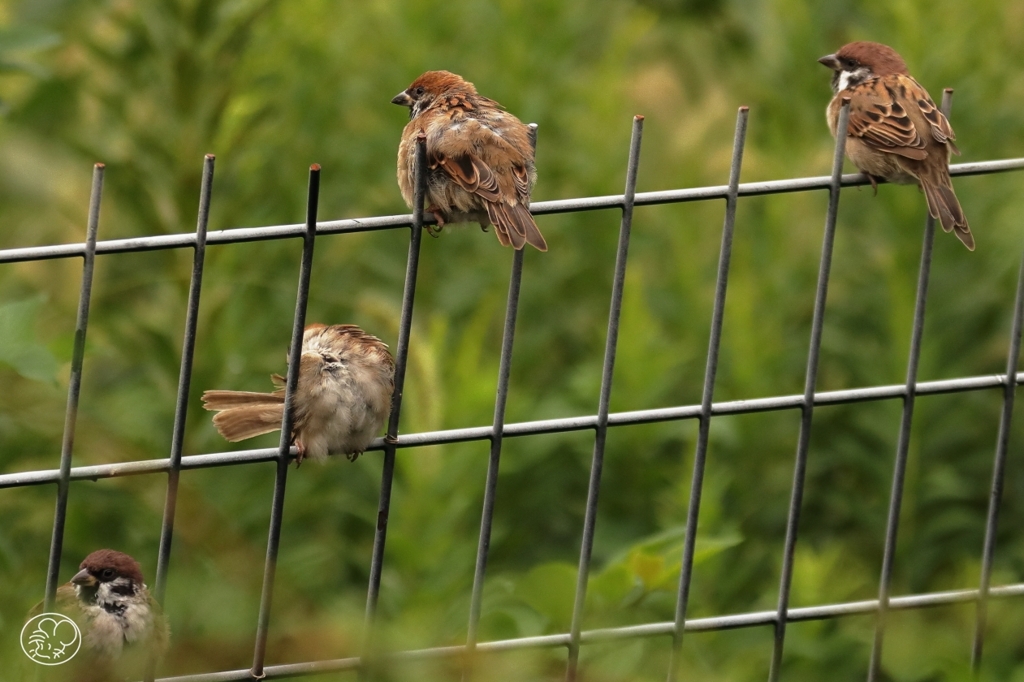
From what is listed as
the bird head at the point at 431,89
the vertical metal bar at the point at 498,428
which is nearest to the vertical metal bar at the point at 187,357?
the vertical metal bar at the point at 498,428

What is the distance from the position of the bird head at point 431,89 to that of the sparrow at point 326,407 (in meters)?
1.20

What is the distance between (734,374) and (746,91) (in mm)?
2230

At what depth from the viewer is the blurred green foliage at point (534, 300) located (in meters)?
3.88

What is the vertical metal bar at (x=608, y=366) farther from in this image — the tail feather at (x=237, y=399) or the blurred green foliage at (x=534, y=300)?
the tail feather at (x=237, y=399)

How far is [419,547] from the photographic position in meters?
3.74

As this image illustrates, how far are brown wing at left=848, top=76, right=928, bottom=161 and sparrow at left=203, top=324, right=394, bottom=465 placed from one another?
6.13 feet

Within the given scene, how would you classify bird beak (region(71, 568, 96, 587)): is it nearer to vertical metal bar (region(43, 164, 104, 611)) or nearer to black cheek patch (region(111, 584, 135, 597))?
black cheek patch (region(111, 584, 135, 597))

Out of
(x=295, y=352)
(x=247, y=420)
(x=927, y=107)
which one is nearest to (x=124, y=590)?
(x=247, y=420)

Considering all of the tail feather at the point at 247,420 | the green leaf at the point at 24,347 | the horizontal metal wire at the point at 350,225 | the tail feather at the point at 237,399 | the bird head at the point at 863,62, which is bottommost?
the tail feather at the point at 247,420

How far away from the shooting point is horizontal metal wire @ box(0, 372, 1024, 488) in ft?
7.77

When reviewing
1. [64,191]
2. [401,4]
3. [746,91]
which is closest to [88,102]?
[64,191]

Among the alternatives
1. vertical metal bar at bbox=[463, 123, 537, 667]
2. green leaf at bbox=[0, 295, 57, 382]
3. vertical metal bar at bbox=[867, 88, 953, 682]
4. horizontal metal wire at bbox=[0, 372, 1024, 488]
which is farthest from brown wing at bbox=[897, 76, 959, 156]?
green leaf at bbox=[0, 295, 57, 382]

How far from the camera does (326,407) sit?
291 centimetres

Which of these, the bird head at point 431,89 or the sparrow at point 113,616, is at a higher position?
the bird head at point 431,89
